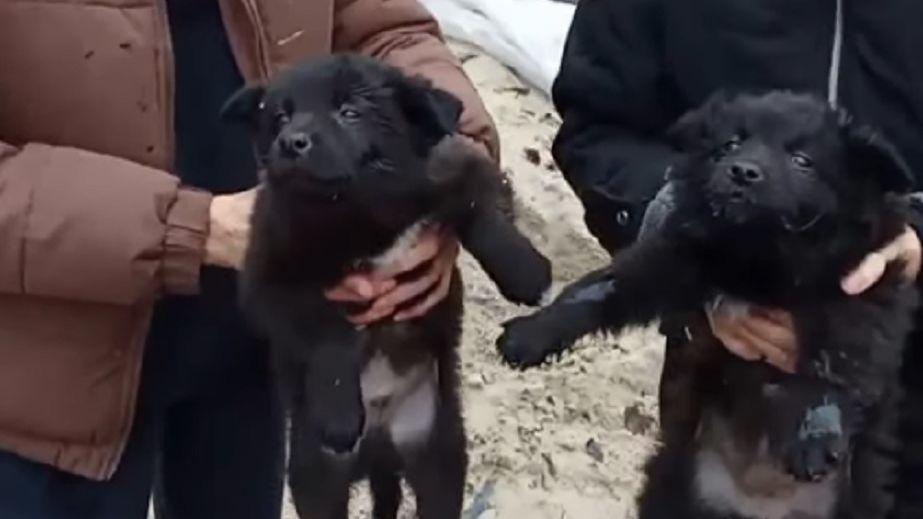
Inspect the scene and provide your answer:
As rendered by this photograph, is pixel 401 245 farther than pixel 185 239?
Yes

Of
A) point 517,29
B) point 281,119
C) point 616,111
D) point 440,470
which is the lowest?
point 517,29

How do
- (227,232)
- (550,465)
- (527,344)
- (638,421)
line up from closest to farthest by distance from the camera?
(227,232) < (527,344) < (550,465) < (638,421)

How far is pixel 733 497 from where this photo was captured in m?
2.53

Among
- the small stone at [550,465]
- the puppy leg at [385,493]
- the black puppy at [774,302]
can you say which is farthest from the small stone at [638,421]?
the black puppy at [774,302]

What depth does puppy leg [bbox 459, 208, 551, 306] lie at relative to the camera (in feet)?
8.13

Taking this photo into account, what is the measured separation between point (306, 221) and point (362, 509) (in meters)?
1.48

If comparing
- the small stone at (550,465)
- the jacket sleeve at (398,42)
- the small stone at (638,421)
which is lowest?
the small stone at (638,421)

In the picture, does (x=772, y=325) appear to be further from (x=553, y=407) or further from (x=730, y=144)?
(x=553, y=407)

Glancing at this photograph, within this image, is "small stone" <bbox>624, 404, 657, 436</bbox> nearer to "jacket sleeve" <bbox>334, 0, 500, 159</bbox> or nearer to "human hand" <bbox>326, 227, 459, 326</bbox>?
"jacket sleeve" <bbox>334, 0, 500, 159</bbox>

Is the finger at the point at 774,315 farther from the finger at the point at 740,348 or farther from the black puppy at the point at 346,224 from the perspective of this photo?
the black puppy at the point at 346,224

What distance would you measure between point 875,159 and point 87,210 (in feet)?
3.34

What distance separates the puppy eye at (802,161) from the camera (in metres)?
2.35

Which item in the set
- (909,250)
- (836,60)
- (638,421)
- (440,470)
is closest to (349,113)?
(440,470)

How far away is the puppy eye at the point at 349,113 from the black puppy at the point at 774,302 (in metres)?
0.37
